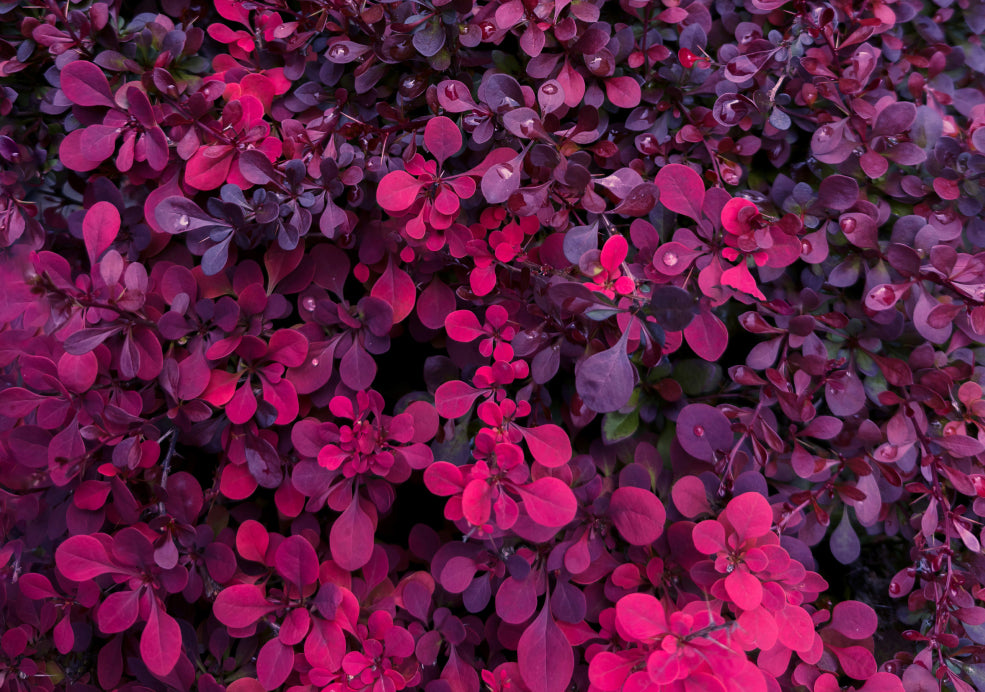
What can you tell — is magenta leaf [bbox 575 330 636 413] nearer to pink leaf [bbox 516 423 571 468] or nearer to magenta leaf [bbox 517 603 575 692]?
pink leaf [bbox 516 423 571 468]

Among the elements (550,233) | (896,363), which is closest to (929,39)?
(896,363)

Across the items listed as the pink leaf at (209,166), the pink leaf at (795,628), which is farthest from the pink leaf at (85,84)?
the pink leaf at (795,628)

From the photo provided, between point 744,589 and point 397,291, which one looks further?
point 397,291

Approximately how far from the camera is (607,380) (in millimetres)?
756

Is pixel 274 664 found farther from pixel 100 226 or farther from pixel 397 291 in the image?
pixel 100 226

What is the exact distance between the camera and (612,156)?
97cm

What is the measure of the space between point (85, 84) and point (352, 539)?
0.73 m

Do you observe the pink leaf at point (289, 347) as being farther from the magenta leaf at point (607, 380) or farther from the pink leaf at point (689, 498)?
the pink leaf at point (689, 498)

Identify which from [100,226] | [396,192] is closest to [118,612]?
[100,226]

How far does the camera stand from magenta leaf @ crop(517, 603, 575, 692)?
2.66 feet

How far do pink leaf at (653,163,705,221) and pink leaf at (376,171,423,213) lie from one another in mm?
333

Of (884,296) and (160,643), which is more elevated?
(884,296)

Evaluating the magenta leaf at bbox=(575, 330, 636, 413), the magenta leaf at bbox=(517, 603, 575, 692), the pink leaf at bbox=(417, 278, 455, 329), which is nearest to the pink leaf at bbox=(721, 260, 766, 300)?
the magenta leaf at bbox=(575, 330, 636, 413)

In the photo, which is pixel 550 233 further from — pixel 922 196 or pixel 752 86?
pixel 922 196
